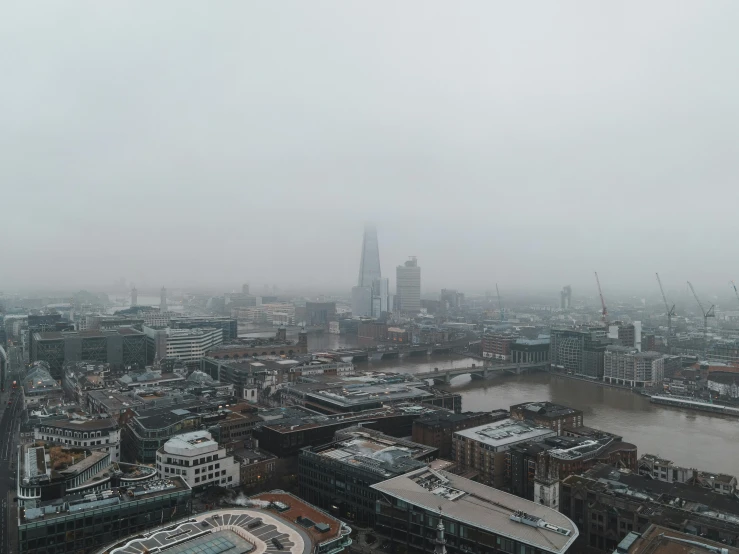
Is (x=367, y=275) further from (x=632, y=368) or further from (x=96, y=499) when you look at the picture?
(x=96, y=499)

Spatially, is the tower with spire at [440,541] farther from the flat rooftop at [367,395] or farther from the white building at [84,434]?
the flat rooftop at [367,395]

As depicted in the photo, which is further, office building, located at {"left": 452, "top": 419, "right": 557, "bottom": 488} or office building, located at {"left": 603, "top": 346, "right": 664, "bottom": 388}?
office building, located at {"left": 603, "top": 346, "right": 664, "bottom": 388}

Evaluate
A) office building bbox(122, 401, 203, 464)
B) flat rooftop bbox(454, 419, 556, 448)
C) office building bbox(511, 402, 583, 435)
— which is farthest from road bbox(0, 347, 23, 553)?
office building bbox(511, 402, 583, 435)

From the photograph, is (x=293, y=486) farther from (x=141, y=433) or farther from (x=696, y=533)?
(x=696, y=533)

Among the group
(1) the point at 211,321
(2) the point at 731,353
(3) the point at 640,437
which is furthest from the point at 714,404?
(1) the point at 211,321

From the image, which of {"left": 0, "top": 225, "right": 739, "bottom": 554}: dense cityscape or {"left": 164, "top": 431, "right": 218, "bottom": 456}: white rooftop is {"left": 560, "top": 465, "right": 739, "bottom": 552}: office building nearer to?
{"left": 0, "top": 225, "right": 739, "bottom": 554}: dense cityscape

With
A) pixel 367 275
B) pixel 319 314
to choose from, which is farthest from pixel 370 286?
pixel 319 314

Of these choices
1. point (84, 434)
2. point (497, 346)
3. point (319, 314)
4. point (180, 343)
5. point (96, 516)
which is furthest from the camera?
point (319, 314)
